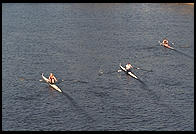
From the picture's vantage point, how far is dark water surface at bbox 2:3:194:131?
80.3 metres

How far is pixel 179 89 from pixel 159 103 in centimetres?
1018

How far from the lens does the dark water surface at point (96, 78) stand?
8031 cm

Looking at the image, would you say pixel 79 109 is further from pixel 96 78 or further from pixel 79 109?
pixel 96 78

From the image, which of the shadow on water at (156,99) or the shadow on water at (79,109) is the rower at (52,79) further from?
the shadow on water at (156,99)

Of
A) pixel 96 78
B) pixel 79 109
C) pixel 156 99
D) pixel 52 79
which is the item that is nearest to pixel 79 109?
pixel 79 109

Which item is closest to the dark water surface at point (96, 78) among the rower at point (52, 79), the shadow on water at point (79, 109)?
the shadow on water at point (79, 109)

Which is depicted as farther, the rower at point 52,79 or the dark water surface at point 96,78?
the rower at point 52,79

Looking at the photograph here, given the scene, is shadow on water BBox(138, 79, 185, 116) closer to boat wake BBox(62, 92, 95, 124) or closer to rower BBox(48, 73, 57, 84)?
boat wake BBox(62, 92, 95, 124)

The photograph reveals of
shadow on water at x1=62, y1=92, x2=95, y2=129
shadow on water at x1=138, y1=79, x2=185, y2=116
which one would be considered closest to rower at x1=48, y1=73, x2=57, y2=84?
shadow on water at x1=62, y1=92, x2=95, y2=129

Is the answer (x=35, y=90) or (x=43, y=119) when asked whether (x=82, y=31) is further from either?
(x=43, y=119)

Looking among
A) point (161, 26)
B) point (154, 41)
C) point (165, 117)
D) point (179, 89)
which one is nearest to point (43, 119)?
point (165, 117)

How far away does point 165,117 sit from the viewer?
81188 millimetres

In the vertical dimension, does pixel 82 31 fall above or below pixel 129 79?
above

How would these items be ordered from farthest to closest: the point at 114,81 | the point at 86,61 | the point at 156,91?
the point at 86,61, the point at 114,81, the point at 156,91
